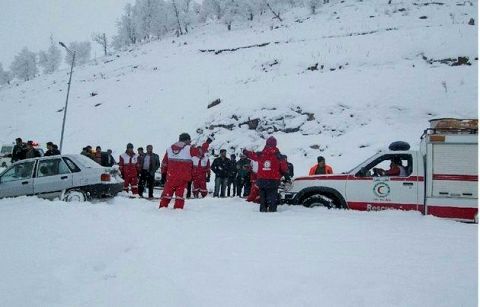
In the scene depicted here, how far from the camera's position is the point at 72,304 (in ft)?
11.8

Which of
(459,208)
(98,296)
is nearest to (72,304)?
(98,296)

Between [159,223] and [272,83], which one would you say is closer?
[159,223]

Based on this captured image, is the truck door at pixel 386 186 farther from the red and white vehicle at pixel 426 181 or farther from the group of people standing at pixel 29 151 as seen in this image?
the group of people standing at pixel 29 151

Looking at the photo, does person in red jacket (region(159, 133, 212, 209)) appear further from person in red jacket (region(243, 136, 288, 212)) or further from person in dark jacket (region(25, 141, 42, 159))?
person in dark jacket (region(25, 141, 42, 159))

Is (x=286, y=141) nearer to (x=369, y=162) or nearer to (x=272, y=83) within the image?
(x=272, y=83)

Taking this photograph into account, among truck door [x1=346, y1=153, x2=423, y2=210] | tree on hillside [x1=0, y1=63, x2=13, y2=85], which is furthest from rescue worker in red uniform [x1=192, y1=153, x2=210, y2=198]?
tree on hillside [x1=0, y1=63, x2=13, y2=85]

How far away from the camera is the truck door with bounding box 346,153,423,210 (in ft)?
25.0

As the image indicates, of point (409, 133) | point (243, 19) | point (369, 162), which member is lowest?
point (369, 162)

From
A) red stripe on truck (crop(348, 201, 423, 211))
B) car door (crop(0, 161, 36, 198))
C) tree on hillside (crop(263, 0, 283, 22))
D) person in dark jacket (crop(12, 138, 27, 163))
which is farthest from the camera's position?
tree on hillside (crop(263, 0, 283, 22))

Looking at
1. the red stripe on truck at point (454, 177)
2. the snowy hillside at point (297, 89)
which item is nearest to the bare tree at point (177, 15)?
the snowy hillside at point (297, 89)

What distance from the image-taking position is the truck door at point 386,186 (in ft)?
25.0

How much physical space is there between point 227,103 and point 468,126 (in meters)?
19.4

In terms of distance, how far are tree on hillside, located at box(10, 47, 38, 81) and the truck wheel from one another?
9628cm

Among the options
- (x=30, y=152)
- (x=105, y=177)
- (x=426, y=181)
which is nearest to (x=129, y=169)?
(x=105, y=177)
